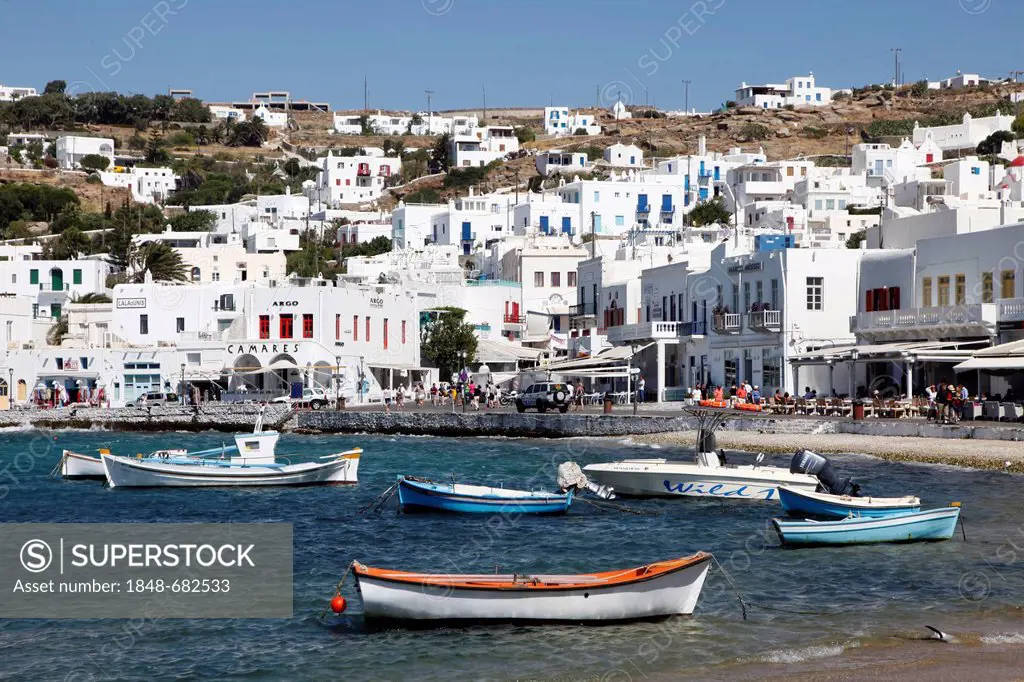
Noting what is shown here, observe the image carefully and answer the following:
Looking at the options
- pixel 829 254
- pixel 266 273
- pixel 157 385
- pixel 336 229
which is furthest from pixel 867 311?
pixel 336 229

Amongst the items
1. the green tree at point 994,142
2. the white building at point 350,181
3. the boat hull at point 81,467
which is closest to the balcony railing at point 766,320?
the boat hull at point 81,467

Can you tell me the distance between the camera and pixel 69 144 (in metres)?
197

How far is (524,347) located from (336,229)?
5765 centimetres

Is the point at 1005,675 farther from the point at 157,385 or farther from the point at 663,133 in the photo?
the point at 663,133

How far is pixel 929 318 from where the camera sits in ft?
164

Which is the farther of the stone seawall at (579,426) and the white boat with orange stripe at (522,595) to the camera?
the stone seawall at (579,426)

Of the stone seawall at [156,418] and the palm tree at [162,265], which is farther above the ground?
the palm tree at [162,265]

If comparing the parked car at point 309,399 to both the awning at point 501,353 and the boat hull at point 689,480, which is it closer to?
the awning at point 501,353

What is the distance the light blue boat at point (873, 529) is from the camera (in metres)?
25.8

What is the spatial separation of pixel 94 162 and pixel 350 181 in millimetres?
45836

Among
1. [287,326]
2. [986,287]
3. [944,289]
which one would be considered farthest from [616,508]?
[287,326]

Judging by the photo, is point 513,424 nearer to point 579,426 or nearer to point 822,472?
point 579,426

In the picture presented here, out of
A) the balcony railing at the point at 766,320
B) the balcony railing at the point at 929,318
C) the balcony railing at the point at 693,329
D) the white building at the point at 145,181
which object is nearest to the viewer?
the balcony railing at the point at 929,318

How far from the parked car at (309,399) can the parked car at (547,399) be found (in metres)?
11.7
